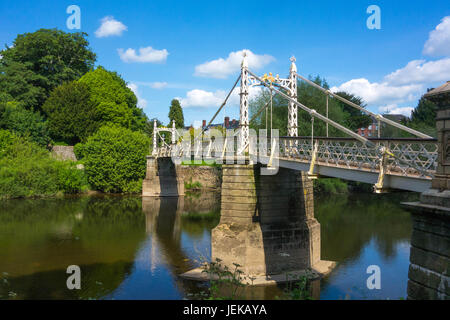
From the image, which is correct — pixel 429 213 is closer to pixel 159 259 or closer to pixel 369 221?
pixel 159 259

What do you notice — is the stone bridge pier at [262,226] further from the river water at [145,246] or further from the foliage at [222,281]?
the foliage at [222,281]

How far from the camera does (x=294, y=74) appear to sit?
1566cm

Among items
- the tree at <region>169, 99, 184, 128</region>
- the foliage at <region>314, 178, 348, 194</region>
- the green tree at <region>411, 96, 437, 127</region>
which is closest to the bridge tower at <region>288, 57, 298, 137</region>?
the foliage at <region>314, 178, 348, 194</region>

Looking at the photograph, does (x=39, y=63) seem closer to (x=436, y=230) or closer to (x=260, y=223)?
(x=260, y=223)

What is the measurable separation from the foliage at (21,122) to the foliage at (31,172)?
1016 millimetres

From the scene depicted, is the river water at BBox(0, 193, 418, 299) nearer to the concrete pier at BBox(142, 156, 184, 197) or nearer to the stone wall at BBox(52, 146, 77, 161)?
the concrete pier at BBox(142, 156, 184, 197)

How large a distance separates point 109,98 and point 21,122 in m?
8.82

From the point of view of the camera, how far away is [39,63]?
4469cm

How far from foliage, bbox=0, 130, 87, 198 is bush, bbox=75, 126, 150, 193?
5.26ft

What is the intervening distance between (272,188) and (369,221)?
42.2ft

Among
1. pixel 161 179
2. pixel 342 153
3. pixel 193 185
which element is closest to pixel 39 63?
pixel 161 179

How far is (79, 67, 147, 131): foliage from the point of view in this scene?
42.4m
